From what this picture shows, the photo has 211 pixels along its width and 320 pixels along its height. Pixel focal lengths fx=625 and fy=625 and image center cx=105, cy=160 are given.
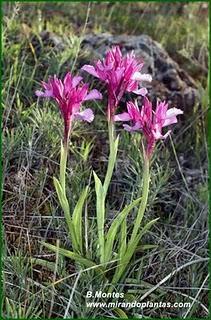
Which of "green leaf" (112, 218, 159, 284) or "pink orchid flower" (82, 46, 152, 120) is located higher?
"pink orchid flower" (82, 46, 152, 120)

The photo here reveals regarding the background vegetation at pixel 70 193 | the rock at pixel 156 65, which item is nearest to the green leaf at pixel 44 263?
the background vegetation at pixel 70 193

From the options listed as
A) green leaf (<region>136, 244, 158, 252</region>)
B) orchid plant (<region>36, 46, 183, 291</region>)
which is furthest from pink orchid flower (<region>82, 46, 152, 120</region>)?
green leaf (<region>136, 244, 158, 252</region>)

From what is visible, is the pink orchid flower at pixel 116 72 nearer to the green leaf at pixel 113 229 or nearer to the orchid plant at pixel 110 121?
the orchid plant at pixel 110 121

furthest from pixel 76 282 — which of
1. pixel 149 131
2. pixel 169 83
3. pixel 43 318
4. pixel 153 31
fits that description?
pixel 153 31

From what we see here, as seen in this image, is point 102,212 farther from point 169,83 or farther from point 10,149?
point 169,83

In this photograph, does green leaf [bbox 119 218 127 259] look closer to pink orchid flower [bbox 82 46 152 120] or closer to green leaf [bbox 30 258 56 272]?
green leaf [bbox 30 258 56 272]

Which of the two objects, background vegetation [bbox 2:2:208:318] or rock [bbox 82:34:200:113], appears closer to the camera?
background vegetation [bbox 2:2:208:318]

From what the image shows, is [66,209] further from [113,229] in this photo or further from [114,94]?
[114,94]

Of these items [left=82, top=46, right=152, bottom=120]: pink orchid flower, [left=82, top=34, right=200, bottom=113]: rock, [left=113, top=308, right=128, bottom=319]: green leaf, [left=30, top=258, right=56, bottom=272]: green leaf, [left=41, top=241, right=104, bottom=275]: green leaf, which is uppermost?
[left=82, top=46, right=152, bottom=120]: pink orchid flower
